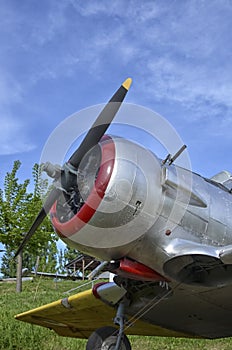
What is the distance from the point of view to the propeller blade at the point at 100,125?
4664 millimetres

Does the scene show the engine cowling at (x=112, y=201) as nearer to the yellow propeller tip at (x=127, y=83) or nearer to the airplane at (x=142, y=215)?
the airplane at (x=142, y=215)

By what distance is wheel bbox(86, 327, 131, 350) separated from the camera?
5.50 metres

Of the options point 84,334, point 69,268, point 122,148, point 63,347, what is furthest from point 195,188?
point 69,268

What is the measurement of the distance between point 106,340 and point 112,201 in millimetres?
2295

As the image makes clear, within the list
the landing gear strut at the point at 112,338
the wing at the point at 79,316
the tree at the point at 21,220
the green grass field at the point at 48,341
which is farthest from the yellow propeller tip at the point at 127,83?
the tree at the point at 21,220

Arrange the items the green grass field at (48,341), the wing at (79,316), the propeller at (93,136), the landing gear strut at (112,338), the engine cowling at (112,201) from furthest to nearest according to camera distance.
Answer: the green grass field at (48,341), the wing at (79,316), the landing gear strut at (112,338), the propeller at (93,136), the engine cowling at (112,201)

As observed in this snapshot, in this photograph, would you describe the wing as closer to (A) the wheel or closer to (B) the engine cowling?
(A) the wheel

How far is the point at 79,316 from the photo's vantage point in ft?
24.3

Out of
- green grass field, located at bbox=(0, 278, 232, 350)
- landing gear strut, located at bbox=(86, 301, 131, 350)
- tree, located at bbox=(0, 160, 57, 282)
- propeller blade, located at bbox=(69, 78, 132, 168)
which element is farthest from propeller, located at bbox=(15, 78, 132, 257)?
tree, located at bbox=(0, 160, 57, 282)

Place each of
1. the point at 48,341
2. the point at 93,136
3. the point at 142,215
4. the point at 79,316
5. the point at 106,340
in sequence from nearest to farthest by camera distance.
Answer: the point at 142,215 < the point at 93,136 < the point at 106,340 < the point at 79,316 < the point at 48,341

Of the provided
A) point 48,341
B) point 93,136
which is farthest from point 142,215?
point 48,341

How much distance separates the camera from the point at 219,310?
18.9 feet

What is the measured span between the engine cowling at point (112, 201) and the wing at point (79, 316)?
2.25m

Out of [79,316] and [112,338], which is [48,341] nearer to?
[79,316]
